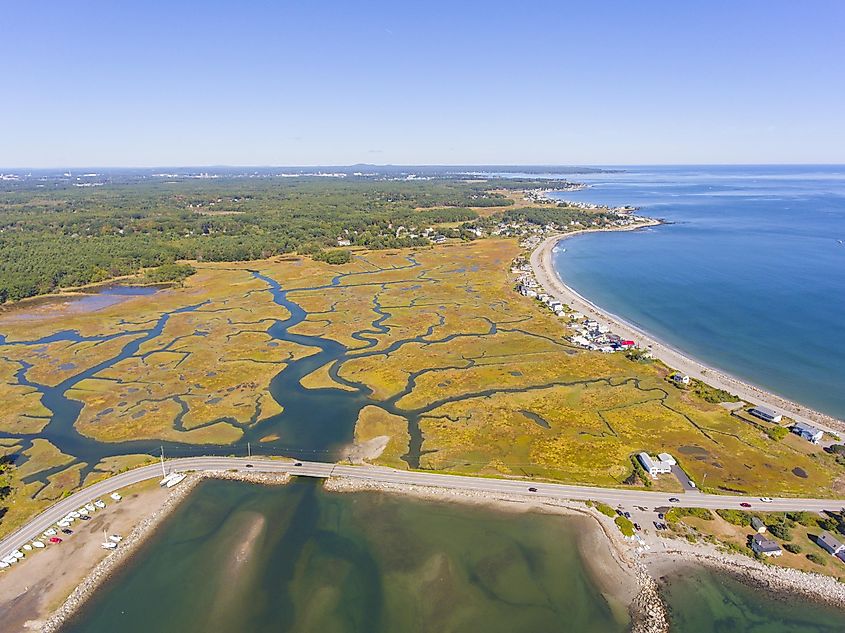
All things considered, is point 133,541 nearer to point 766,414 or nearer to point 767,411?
point 766,414

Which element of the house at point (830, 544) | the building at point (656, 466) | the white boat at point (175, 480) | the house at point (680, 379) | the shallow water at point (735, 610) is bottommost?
the white boat at point (175, 480)

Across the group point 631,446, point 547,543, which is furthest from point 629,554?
point 631,446

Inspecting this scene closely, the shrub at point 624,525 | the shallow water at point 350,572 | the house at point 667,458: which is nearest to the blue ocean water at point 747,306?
the house at point 667,458

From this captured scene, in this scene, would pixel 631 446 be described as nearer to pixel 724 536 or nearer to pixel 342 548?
pixel 724 536

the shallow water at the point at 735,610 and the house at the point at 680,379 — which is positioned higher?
the house at the point at 680,379

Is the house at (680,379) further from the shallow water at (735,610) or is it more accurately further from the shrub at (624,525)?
the shallow water at (735,610)

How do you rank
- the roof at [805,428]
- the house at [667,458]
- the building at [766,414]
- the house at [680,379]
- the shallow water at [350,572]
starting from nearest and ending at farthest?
1. the shallow water at [350,572]
2. the house at [667,458]
3. the roof at [805,428]
4. the building at [766,414]
5. the house at [680,379]

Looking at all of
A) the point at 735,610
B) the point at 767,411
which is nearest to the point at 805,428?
the point at 767,411

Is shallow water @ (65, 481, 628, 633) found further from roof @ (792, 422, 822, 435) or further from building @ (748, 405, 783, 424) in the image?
roof @ (792, 422, 822, 435)

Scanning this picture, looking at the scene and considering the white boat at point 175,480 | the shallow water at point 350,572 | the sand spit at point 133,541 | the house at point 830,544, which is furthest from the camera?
the white boat at point 175,480
